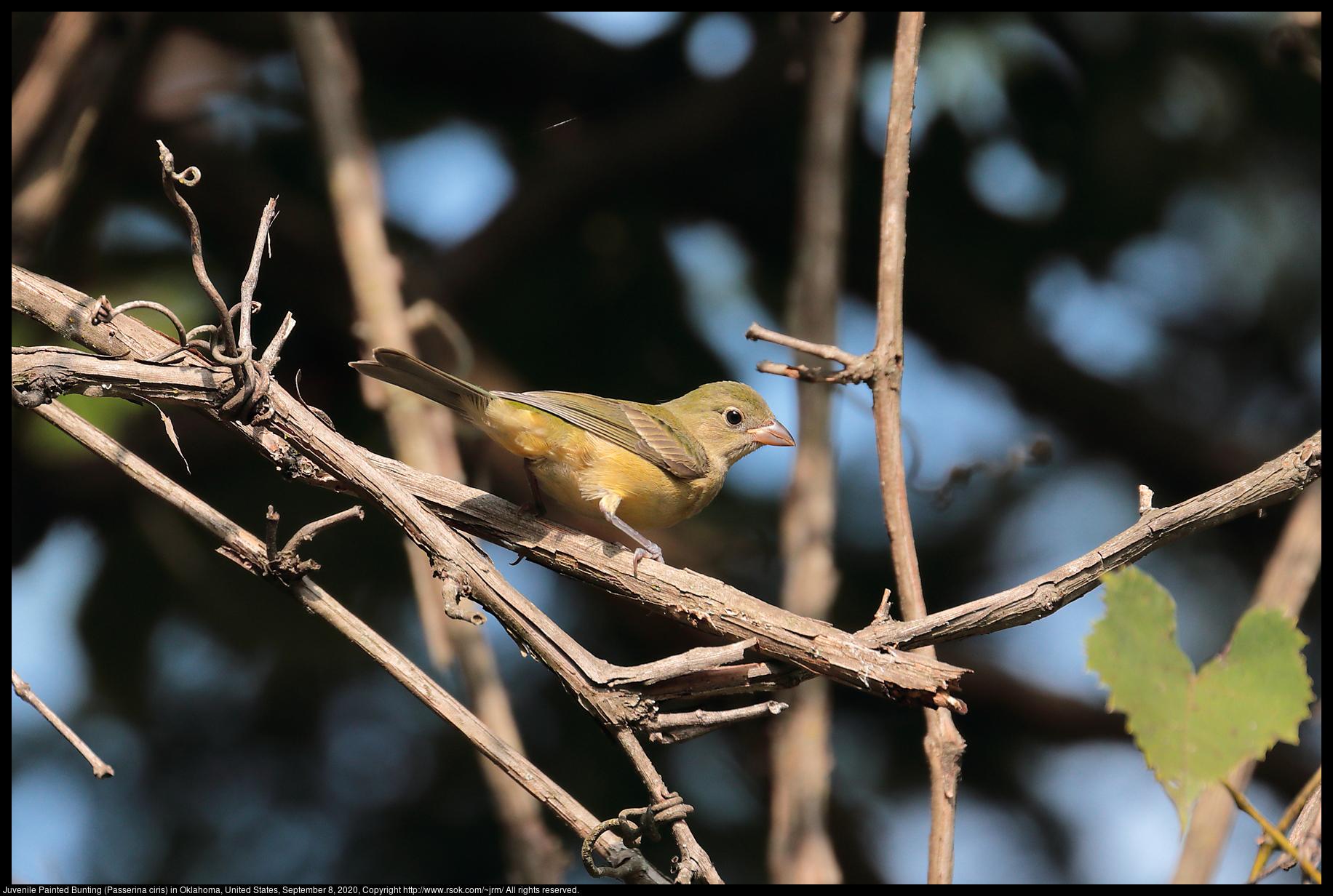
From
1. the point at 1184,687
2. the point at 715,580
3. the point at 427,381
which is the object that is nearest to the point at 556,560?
the point at 715,580

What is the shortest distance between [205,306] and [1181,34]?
17.7ft

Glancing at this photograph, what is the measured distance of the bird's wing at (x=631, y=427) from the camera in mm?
3439

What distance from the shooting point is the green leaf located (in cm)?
135

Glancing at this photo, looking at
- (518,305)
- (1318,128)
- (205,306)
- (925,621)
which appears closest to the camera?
(925,621)

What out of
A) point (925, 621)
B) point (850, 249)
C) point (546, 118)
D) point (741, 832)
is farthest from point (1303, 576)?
point (546, 118)

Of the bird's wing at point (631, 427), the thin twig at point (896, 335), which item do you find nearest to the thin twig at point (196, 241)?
the bird's wing at point (631, 427)

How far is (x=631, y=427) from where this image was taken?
3641mm

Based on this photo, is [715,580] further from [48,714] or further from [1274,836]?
[48,714]

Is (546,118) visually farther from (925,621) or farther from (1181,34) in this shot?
(925,621)

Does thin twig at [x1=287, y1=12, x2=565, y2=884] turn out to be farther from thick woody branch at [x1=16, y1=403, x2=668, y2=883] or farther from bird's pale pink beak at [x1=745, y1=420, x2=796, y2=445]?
thick woody branch at [x1=16, y1=403, x2=668, y2=883]

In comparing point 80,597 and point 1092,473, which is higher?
point 1092,473

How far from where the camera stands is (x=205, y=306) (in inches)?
173

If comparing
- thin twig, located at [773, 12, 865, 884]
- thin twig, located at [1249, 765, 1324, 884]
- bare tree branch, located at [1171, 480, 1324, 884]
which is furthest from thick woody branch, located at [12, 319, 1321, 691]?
thin twig, located at [773, 12, 865, 884]

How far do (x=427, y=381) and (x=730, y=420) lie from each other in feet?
5.46
